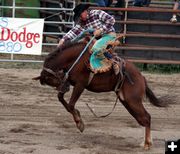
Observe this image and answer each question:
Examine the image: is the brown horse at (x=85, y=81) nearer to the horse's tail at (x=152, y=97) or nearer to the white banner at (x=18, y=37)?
the horse's tail at (x=152, y=97)

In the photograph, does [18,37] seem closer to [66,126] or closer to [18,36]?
[18,36]

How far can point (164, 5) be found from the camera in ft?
60.8

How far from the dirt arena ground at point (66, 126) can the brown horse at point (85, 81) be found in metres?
0.38

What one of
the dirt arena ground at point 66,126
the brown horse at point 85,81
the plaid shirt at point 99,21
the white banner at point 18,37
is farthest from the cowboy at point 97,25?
the white banner at point 18,37

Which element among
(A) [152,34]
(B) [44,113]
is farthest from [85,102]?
(A) [152,34]

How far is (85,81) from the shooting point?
7.04 metres

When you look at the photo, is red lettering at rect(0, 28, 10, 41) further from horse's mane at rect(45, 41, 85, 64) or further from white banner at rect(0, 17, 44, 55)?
horse's mane at rect(45, 41, 85, 64)

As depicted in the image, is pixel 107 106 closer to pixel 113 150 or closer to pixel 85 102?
pixel 85 102

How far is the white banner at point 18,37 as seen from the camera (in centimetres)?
1334

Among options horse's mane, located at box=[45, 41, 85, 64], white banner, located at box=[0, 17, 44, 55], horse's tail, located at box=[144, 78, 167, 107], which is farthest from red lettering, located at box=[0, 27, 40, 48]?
horse's tail, located at box=[144, 78, 167, 107]

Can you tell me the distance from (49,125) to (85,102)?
6.85ft

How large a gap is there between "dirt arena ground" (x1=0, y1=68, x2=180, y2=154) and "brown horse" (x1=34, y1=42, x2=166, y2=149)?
0.38m

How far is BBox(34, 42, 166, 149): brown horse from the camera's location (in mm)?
6922

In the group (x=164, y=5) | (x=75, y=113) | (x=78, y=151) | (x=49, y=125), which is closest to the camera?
(x=78, y=151)
